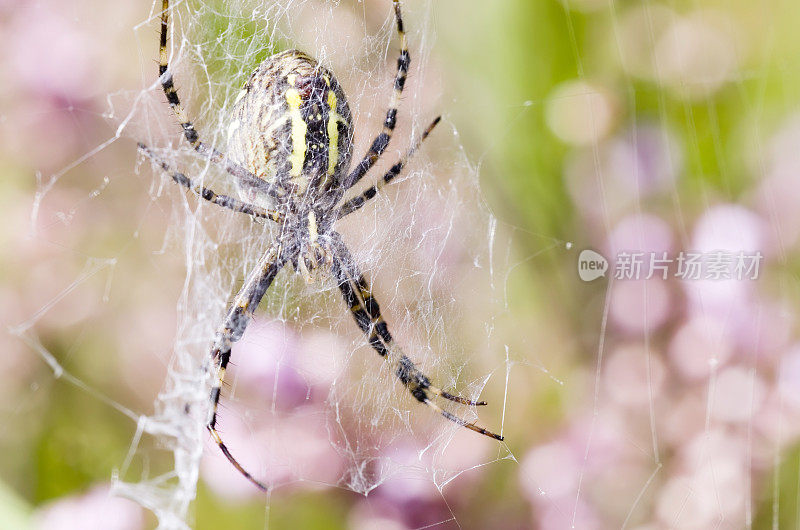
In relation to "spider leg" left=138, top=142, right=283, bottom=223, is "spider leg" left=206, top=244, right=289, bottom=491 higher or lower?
lower

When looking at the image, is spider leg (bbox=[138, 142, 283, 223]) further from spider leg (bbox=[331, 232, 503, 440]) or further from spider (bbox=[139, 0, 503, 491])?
spider leg (bbox=[331, 232, 503, 440])

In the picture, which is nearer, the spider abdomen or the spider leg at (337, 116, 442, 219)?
the spider abdomen

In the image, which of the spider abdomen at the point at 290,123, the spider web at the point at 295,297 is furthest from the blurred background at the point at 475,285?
the spider abdomen at the point at 290,123

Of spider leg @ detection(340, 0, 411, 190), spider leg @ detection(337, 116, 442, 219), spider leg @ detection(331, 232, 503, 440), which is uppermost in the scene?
spider leg @ detection(340, 0, 411, 190)

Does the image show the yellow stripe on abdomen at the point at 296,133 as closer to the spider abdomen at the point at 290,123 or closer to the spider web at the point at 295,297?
the spider abdomen at the point at 290,123

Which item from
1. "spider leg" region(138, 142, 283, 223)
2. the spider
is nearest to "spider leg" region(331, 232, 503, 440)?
the spider

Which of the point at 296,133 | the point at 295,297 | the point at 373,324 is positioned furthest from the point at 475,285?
the point at 296,133

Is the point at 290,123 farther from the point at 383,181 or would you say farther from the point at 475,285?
the point at 475,285
